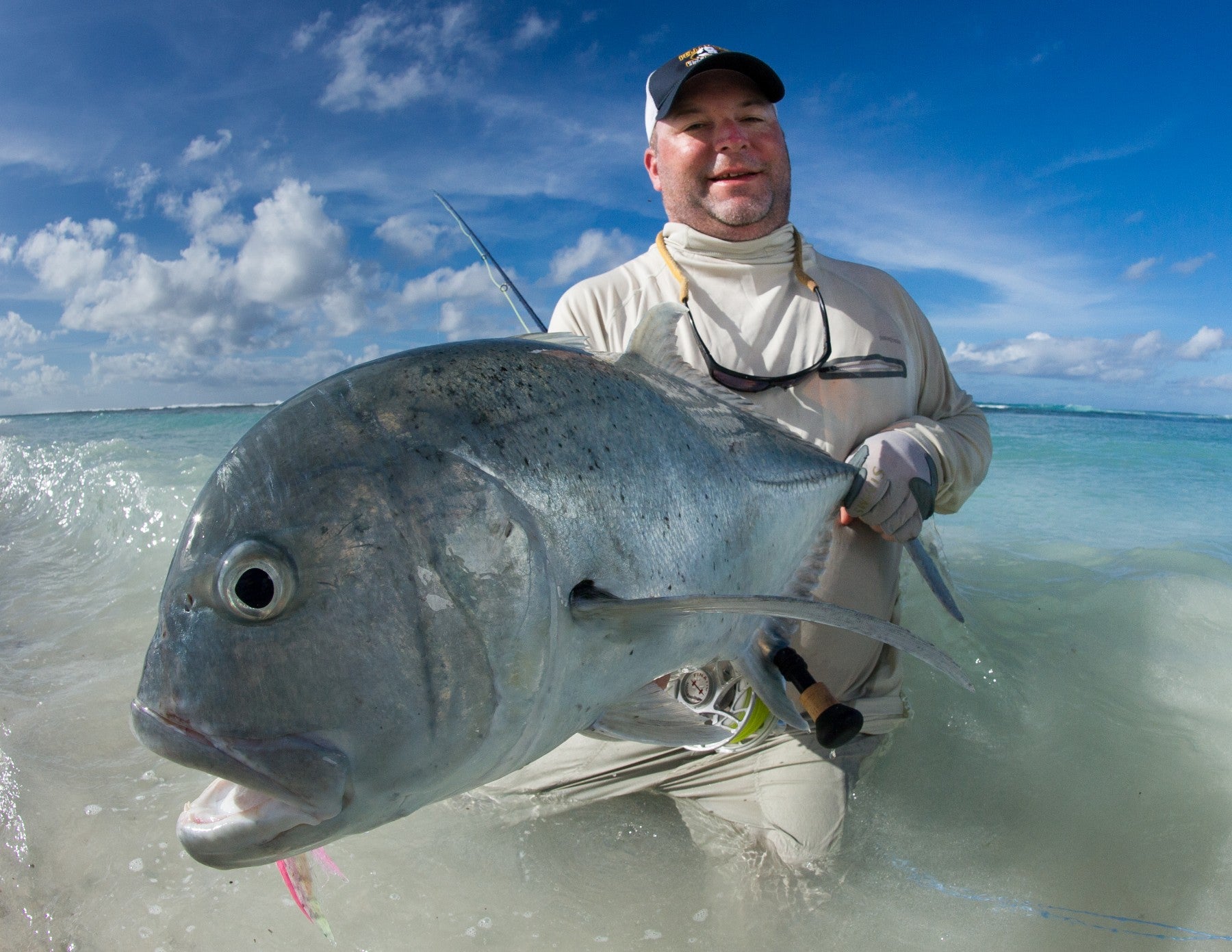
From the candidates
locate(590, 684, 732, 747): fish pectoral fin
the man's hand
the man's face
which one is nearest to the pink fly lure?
locate(590, 684, 732, 747): fish pectoral fin

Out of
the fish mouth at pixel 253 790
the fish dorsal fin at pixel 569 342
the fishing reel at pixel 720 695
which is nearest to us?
the fish mouth at pixel 253 790

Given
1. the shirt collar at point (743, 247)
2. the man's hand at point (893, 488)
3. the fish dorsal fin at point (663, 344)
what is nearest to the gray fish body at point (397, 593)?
the fish dorsal fin at point (663, 344)

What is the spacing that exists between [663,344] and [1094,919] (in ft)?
7.20

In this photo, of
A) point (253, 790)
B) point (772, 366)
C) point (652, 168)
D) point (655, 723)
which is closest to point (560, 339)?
point (655, 723)

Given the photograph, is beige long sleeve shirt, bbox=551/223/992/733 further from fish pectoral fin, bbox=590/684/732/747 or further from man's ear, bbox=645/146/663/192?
fish pectoral fin, bbox=590/684/732/747

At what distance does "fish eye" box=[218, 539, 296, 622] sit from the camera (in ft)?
3.04

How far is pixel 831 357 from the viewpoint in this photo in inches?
96.0

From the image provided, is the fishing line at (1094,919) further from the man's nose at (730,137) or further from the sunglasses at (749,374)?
the man's nose at (730,137)

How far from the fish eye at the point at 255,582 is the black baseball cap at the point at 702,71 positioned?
2.29m

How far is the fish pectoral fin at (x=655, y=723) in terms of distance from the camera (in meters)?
1.27

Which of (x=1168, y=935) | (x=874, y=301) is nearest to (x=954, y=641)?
(x=1168, y=935)

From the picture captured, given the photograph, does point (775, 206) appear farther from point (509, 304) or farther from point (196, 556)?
point (196, 556)

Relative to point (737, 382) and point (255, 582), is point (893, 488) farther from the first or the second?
point (255, 582)

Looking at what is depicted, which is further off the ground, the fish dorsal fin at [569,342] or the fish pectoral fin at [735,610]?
the fish dorsal fin at [569,342]
